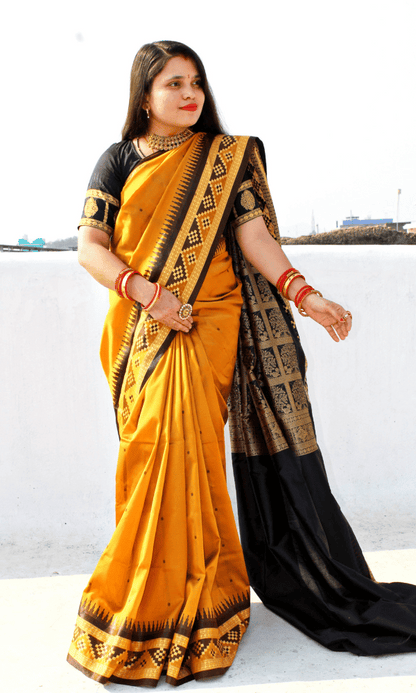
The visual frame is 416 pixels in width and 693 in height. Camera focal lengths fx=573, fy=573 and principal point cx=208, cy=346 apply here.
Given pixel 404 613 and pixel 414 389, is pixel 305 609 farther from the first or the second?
pixel 414 389

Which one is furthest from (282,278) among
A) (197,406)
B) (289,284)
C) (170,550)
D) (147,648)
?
(147,648)

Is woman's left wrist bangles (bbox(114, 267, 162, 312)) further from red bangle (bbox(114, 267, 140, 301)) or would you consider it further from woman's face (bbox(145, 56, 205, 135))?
woman's face (bbox(145, 56, 205, 135))

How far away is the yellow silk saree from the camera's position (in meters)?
1.43

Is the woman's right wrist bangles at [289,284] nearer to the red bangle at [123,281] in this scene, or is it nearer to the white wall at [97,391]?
the red bangle at [123,281]

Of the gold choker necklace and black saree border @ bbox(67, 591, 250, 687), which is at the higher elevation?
the gold choker necklace

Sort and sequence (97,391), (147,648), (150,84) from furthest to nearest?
(97,391)
(150,84)
(147,648)

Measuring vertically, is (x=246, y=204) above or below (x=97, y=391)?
above

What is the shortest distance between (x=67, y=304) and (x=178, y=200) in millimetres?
975

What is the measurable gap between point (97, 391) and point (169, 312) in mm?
994

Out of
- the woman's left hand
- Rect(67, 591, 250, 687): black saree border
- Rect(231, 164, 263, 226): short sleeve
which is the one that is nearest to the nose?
Rect(231, 164, 263, 226): short sleeve

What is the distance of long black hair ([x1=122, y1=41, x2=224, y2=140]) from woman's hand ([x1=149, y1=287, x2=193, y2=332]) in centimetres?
52

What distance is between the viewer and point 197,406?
59.9 inches

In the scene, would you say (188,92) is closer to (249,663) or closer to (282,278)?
(282,278)

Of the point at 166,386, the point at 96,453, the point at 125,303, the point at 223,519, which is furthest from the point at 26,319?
the point at 223,519
